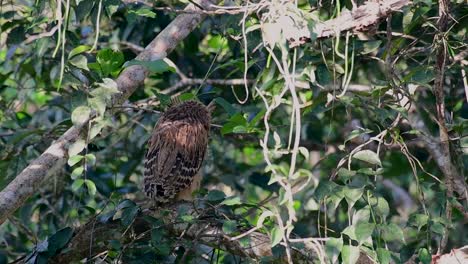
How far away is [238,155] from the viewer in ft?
28.7

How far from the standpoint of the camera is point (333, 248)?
3.98 meters

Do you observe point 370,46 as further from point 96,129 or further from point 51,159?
point 51,159

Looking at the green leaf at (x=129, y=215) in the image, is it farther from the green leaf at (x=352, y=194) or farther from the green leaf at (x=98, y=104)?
the green leaf at (x=352, y=194)

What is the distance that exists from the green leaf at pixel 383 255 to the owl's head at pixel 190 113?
2.87m

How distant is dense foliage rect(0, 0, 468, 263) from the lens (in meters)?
4.21

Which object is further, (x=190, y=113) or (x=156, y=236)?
(x=190, y=113)

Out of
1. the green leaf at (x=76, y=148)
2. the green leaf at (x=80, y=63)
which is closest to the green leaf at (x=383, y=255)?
the green leaf at (x=76, y=148)

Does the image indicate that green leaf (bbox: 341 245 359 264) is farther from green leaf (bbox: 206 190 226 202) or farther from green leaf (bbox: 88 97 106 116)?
green leaf (bbox: 88 97 106 116)

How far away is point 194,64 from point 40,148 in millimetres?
1296

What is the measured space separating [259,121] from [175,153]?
67 cm

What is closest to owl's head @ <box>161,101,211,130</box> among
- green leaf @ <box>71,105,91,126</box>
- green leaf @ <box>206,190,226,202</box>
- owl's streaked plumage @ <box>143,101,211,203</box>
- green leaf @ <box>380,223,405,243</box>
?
owl's streaked plumage @ <box>143,101,211,203</box>

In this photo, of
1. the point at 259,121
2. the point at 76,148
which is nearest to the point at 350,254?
the point at 76,148

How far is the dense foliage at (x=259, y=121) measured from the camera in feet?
13.8

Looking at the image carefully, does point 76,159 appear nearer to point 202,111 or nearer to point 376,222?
point 376,222
